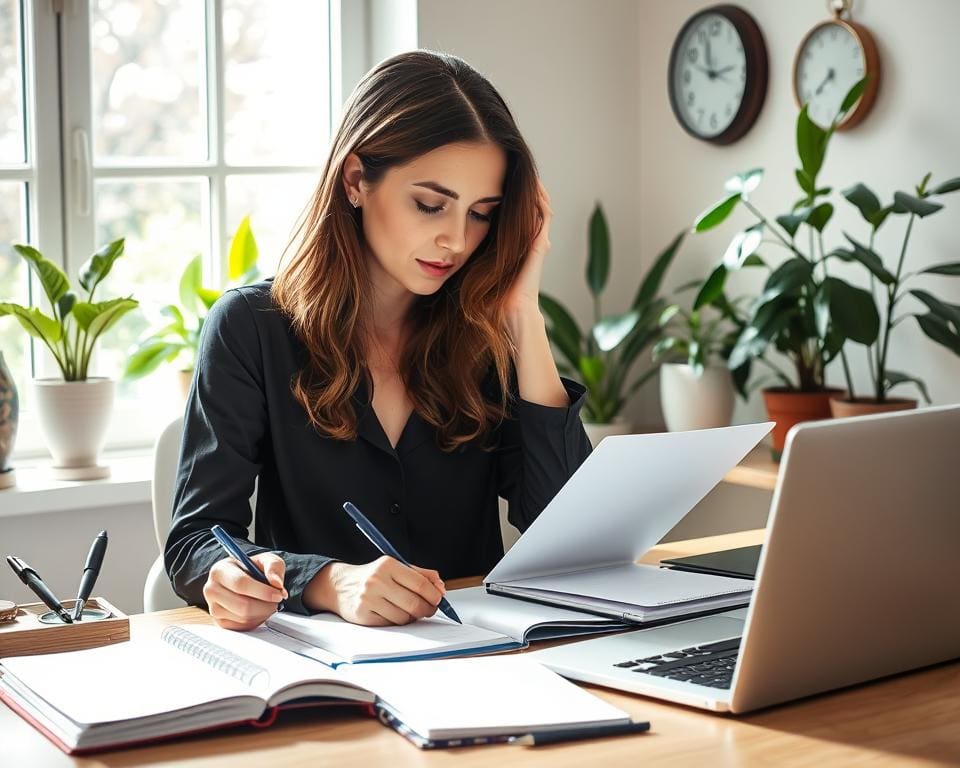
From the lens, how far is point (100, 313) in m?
2.69

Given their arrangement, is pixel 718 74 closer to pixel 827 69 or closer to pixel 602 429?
pixel 827 69

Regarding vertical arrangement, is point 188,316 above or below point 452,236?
below

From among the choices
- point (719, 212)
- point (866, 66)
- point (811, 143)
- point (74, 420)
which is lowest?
point (74, 420)

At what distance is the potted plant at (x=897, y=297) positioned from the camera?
253 centimetres

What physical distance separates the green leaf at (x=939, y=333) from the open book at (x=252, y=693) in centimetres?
164

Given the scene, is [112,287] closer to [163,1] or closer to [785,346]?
[163,1]

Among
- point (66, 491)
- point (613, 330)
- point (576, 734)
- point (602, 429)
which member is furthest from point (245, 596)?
point (602, 429)

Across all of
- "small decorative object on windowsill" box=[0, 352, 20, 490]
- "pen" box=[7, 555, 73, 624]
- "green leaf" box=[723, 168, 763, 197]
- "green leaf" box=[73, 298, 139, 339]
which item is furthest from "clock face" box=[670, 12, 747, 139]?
"pen" box=[7, 555, 73, 624]

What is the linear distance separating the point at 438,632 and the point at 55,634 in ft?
1.33

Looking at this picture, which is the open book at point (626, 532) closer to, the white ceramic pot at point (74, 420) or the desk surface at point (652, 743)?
the desk surface at point (652, 743)

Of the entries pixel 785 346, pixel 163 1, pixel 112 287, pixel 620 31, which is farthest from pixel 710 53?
pixel 112 287

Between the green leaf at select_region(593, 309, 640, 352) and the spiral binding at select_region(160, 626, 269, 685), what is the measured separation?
74.0 inches

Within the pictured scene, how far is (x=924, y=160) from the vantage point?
9.11 ft

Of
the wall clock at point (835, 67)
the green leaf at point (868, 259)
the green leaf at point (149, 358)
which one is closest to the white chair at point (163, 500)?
the green leaf at point (149, 358)
